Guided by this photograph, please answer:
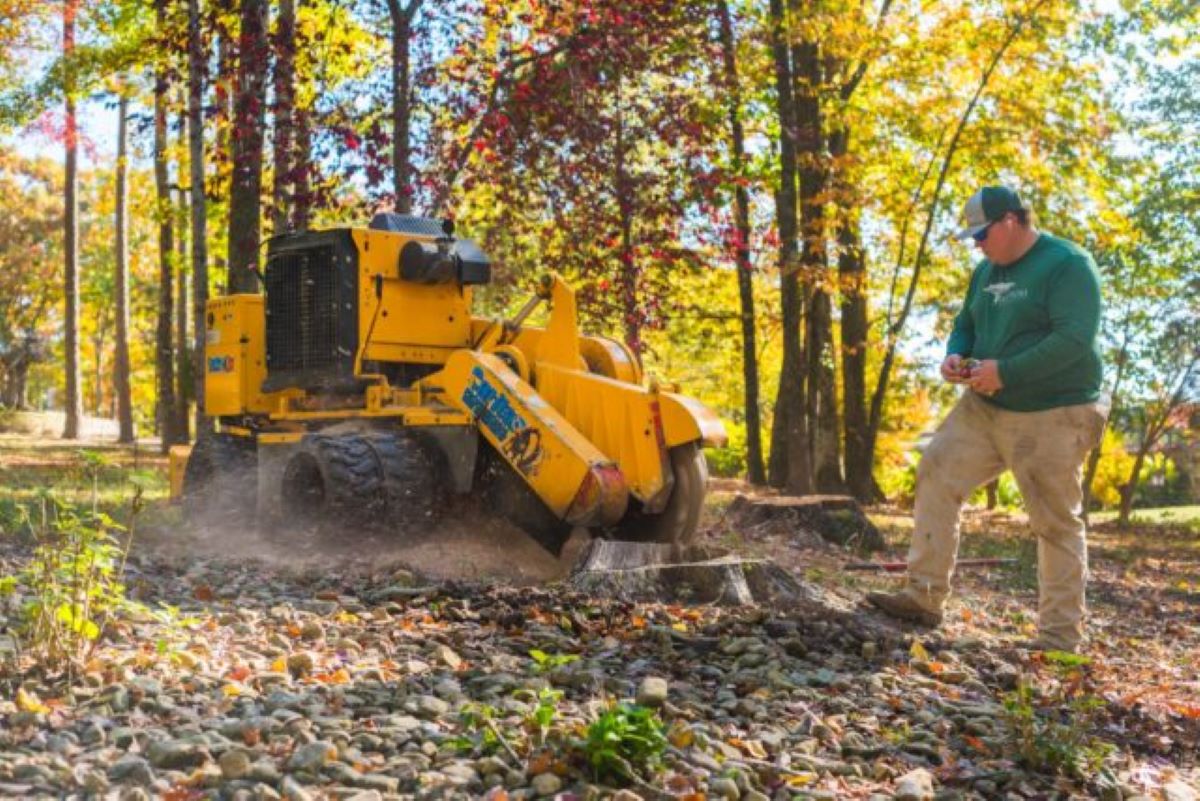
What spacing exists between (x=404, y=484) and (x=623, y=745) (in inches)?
185

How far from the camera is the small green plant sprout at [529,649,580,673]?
4.41m

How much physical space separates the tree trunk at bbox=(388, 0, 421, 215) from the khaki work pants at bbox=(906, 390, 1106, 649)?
700 cm

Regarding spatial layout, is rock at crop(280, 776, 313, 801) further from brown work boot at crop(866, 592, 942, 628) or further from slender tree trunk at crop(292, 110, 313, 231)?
slender tree trunk at crop(292, 110, 313, 231)

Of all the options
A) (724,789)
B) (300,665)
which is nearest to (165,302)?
(300,665)

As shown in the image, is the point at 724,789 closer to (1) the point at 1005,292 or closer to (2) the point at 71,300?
(1) the point at 1005,292

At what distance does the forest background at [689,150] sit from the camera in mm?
12648

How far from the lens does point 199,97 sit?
12641mm

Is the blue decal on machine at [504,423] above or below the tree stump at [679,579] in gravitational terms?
above

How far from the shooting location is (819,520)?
37.7ft

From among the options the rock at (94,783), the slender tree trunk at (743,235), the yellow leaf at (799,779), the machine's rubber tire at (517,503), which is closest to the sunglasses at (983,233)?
the yellow leaf at (799,779)

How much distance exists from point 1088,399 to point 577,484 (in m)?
2.91

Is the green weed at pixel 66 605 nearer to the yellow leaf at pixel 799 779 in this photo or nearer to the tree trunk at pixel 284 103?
the yellow leaf at pixel 799 779

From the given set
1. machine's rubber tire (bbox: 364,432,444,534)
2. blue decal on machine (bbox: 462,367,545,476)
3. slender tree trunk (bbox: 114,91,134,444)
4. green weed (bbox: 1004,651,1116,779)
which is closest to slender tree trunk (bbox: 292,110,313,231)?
machine's rubber tire (bbox: 364,432,444,534)

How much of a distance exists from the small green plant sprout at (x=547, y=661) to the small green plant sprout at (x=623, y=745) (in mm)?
544
